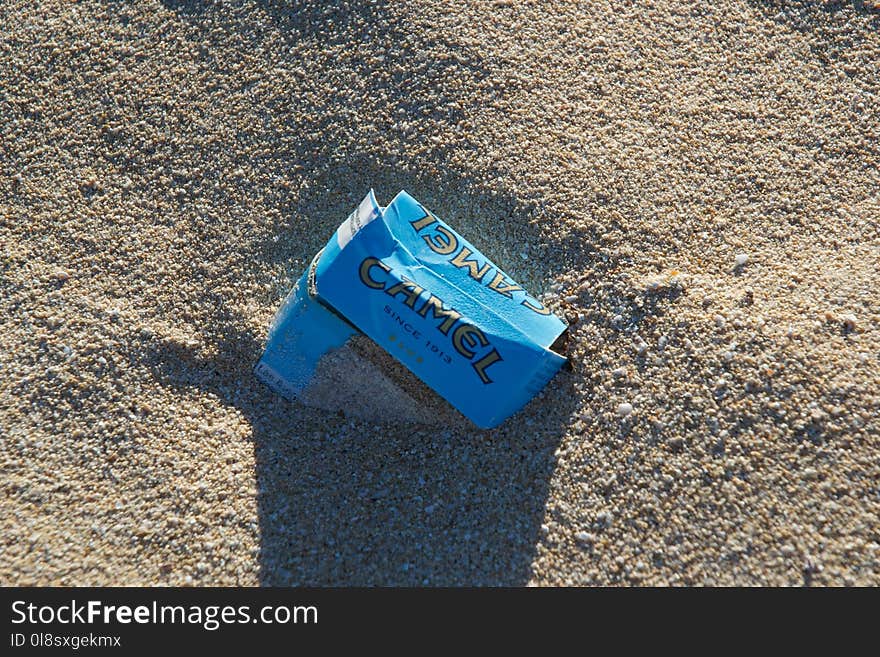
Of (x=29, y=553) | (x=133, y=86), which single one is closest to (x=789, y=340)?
(x=29, y=553)

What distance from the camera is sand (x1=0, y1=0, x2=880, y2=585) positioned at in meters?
1.94

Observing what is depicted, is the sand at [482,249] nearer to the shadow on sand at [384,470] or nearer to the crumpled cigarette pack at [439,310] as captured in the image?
the shadow on sand at [384,470]

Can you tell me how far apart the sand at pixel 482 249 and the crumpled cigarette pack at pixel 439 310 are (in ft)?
0.63

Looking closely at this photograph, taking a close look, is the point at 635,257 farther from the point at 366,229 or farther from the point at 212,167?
the point at 212,167

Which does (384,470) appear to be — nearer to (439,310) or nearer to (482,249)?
(439,310)

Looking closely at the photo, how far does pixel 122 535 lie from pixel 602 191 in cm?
155

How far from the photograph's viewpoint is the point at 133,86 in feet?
8.68

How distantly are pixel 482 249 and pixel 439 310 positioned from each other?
0.43m

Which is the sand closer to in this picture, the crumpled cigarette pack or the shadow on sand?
the shadow on sand

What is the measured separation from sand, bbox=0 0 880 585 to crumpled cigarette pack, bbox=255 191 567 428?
7.6 inches

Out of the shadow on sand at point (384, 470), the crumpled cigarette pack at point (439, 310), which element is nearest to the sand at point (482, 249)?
the shadow on sand at point (384, 470)

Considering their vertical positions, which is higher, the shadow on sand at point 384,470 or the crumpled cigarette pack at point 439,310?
the crumpled cigarette pack at point 439,310

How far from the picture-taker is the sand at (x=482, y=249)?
194 centimetres

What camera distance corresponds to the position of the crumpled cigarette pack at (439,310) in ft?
6.31
